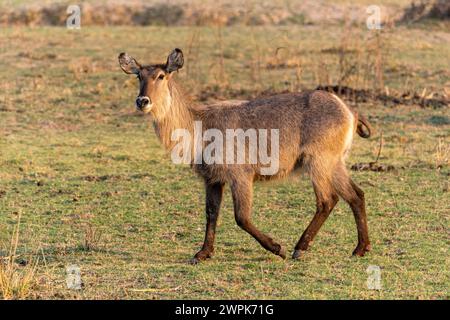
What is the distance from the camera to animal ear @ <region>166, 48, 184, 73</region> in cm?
771

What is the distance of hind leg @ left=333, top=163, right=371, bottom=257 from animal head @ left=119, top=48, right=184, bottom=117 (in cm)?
150

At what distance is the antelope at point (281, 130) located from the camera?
765 cm

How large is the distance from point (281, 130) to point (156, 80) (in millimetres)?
1079

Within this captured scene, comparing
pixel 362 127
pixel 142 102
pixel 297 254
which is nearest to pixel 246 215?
pixel 297 254

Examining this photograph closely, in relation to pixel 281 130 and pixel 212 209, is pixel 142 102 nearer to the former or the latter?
pixel 212 209

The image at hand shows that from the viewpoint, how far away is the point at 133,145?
12492 millimetres

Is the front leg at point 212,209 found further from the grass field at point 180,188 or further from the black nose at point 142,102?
the black nose at point 142,102

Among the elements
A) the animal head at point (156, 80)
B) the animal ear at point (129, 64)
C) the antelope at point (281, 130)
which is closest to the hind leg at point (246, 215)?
the antelope at point (281, 130)

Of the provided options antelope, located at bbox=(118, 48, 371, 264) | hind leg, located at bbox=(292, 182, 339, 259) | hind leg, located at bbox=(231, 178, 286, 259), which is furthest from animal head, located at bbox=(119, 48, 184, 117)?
hind leg, located at bbox=(292, 182, 339, 259)

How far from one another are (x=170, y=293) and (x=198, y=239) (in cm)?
180

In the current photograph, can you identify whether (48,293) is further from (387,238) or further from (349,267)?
(387,238)

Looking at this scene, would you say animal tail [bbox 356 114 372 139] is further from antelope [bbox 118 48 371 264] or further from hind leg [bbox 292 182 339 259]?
hind leg [bbox 292 182 339 259]

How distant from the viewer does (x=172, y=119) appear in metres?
7.87
